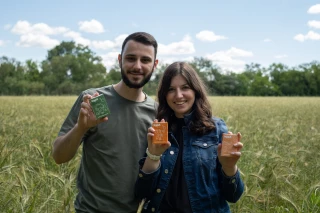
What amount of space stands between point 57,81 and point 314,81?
52643mm

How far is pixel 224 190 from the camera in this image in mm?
2637

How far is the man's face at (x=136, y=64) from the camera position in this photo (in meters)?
2.85

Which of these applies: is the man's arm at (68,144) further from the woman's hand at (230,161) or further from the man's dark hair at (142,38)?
the woman's hand at (230,161)

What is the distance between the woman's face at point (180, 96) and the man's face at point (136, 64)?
236mm

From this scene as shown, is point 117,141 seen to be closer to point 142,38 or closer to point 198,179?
point 198,179

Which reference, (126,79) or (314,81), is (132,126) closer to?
(126,79)

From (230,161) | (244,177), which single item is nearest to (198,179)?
(230,161)

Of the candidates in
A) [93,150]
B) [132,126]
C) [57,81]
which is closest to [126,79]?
[132,126]

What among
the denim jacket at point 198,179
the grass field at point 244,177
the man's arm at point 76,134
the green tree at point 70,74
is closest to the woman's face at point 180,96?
the denim jacket at point 198,179

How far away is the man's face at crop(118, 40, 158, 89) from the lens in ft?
9.34

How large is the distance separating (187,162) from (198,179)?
0.14 meters

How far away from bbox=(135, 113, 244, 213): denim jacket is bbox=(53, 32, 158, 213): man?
0.14 metres

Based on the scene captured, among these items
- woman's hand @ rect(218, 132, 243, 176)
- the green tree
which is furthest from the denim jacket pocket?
the green tree

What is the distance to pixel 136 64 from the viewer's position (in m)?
2.85
